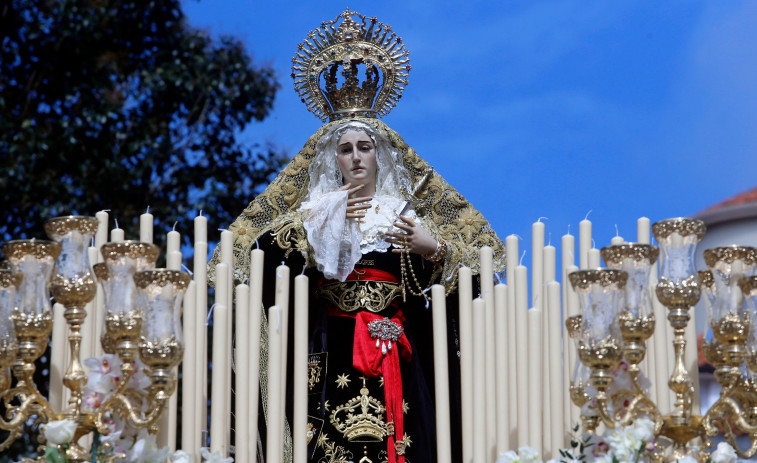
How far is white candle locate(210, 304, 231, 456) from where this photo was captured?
3729 millimetres

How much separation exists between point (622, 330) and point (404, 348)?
162 centimetres

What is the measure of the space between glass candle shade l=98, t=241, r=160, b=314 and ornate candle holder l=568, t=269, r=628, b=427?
1126 mm

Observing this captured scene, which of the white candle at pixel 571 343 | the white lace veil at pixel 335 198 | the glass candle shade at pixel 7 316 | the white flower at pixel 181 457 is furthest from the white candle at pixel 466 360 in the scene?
the glass candle shade at pixel 7 316

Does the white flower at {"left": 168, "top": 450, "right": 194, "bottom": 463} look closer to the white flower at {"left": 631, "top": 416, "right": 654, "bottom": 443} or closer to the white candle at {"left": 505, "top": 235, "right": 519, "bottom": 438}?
the white candle at {"left": 505, "top": 235, "right": 519, "bottom": 438}

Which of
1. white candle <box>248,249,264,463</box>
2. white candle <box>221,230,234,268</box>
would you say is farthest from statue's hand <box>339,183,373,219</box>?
white candle <box>248,249,264,463</box>

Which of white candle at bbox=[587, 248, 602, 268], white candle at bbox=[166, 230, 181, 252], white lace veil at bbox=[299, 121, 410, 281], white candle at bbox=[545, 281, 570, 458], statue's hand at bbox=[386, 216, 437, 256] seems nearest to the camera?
white candle at bbox=[545, 281, 570, 458]

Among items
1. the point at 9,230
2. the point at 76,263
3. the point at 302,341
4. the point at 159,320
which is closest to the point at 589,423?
the point at 302,341

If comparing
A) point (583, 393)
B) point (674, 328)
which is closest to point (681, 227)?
point (674, 328)

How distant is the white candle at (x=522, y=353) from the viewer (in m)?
3.82

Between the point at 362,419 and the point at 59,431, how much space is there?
154cm

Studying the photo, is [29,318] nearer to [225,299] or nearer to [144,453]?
[144,453]

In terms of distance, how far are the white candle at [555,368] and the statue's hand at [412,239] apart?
110 cm

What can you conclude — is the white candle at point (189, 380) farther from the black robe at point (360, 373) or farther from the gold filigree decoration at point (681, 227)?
the gold filigree decoration at point (681, 227)

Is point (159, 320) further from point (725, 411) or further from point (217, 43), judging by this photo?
point (217, 43)
